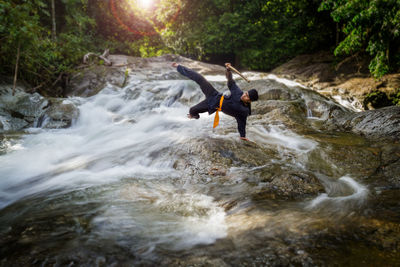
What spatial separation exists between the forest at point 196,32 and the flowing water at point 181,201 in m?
3.73

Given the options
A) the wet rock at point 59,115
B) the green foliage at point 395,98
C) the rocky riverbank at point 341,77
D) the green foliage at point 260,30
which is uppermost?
the green foliage at point 260,30

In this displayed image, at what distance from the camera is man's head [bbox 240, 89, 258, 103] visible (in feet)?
16.1

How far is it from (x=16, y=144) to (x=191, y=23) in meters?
17.1

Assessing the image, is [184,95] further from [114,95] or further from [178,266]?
[178,266]

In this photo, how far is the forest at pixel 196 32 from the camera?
742 centimetres

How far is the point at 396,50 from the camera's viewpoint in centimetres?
909

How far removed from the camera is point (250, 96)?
493cm

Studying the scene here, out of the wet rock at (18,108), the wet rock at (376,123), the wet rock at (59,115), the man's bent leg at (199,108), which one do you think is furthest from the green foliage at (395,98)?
the wet rock at (18,108)

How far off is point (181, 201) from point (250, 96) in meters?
2.70

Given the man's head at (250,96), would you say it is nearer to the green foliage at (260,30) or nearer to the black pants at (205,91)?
the black pants at (205,91)

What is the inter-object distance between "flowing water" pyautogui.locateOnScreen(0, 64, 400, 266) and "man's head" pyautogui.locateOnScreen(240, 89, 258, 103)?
0.97 meters

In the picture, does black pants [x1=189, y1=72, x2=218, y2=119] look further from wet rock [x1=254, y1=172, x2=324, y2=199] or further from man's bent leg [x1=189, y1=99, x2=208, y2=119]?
wet rock [x1=254, y1=172, x2=324, y2=199]

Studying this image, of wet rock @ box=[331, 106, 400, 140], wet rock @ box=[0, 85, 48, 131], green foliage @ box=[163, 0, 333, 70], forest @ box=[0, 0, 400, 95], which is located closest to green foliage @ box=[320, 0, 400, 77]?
forest @ box=[0, 0, 400, 95]

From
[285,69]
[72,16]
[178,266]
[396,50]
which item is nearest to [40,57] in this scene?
[72,16]
